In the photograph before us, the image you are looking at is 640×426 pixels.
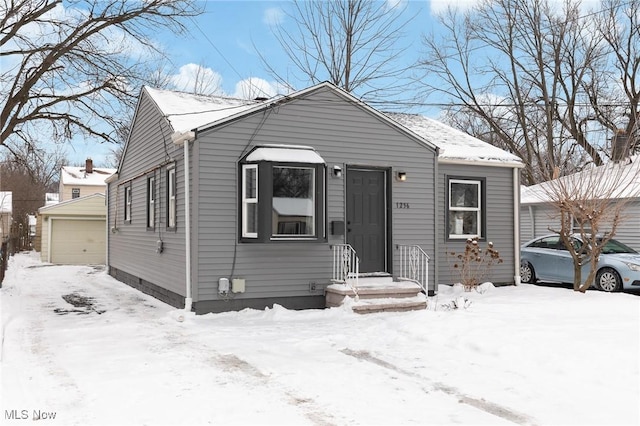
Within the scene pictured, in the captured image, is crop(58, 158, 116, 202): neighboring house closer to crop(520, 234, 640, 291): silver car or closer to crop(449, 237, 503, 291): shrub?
crop(520, 234, 640, 291): silver car

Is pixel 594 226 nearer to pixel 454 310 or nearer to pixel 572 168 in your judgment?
pixel 454 310

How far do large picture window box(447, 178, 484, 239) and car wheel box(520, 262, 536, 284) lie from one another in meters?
2.77

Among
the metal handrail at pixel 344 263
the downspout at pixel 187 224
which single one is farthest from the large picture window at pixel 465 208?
the downspout at pixel 187 224

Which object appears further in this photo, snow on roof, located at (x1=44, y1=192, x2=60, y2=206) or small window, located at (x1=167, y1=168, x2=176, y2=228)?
snow on roof, located at (x1=44, y1=192, x2=60, y2=206)

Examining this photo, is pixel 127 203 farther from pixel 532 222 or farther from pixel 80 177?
pixel 80 177

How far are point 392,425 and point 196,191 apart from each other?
611cm

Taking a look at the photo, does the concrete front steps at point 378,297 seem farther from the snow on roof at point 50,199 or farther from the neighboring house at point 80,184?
the snow on roof at point 50,199

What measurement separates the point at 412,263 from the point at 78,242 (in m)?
19.8

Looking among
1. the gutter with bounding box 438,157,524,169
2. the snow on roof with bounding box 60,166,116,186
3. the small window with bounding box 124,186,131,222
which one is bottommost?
the small window with bounding box 124,186,131,222

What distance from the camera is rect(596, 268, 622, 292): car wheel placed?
1271 cm

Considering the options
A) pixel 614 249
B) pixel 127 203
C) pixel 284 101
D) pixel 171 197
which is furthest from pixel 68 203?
pixel 614 249

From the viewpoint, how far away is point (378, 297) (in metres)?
10.0

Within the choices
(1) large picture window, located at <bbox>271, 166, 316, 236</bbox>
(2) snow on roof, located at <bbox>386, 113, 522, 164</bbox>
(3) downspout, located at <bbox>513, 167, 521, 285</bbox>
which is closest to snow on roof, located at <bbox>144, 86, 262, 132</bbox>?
(1) large picture window, located at <bbox>271, 166, 316, 236</bbox>

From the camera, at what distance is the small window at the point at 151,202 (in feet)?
40.6
